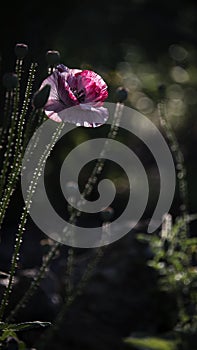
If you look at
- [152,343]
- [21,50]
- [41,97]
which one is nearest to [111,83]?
[152,343]

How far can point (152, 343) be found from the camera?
2.05 meters

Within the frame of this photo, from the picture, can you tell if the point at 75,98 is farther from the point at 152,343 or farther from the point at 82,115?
the point at 152,343

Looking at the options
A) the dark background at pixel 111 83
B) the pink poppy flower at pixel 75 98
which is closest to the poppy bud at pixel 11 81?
the pink poppy flower at pixel 75 98

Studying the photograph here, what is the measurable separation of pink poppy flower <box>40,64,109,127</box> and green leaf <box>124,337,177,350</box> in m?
0.93

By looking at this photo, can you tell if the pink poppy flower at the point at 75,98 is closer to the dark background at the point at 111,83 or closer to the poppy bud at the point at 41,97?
the poppy bud at the point at 41,97

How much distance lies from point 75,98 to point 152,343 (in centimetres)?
105

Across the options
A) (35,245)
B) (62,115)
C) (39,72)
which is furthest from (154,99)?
(62,115)

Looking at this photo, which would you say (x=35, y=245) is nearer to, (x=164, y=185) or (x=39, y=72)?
(x=39, y=72)

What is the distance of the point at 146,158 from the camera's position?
15.2 feet

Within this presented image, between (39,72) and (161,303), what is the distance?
50.5 inches

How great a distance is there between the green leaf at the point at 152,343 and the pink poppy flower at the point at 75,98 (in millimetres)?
934

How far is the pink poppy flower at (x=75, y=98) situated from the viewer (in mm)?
1217

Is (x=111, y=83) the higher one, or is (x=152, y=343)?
(x=111, y=83)

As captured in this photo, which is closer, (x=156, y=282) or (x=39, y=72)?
(x=156, y=282)
